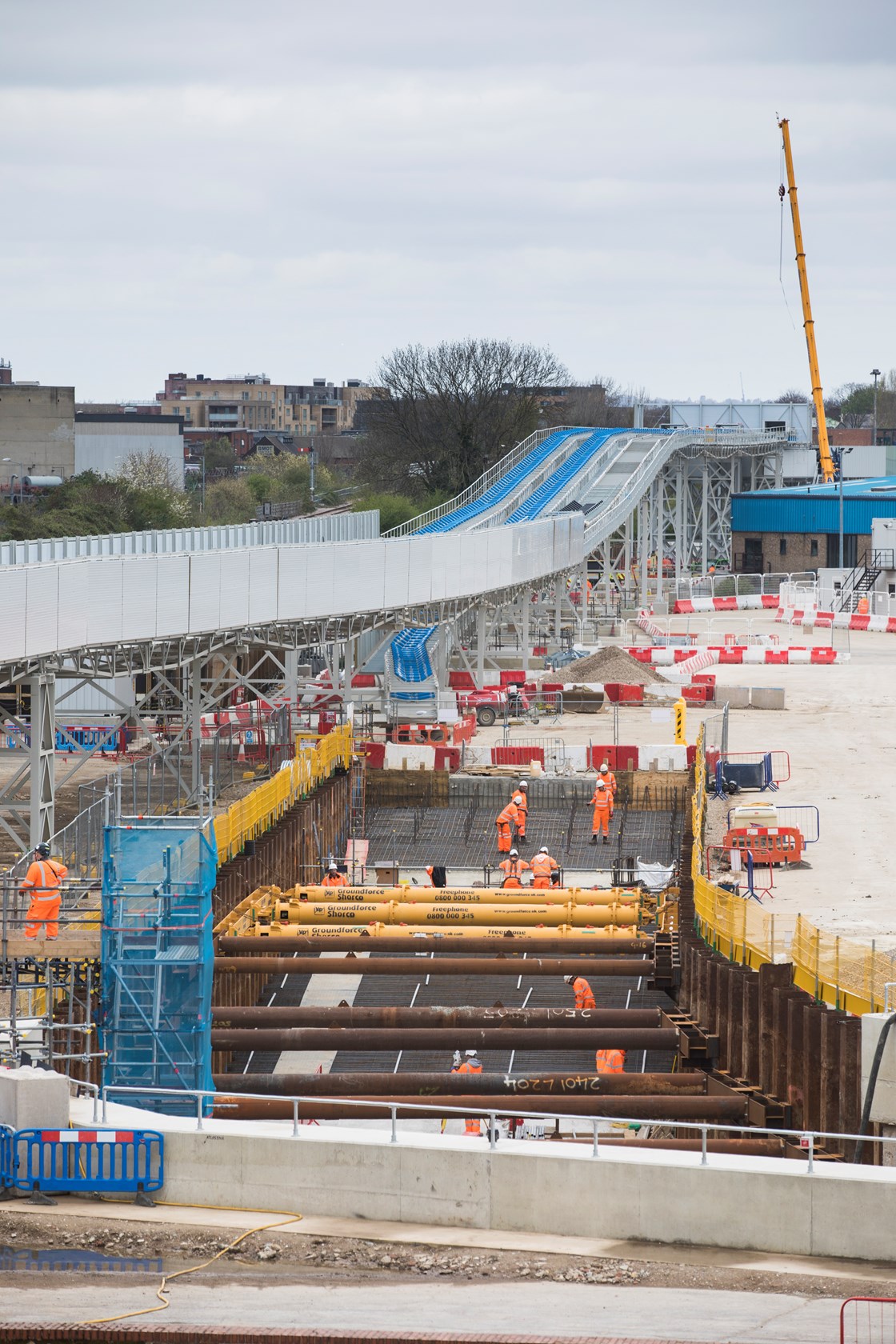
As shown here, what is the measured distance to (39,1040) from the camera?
61.7 ft

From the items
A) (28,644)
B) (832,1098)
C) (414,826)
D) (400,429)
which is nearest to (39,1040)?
(832,1098)

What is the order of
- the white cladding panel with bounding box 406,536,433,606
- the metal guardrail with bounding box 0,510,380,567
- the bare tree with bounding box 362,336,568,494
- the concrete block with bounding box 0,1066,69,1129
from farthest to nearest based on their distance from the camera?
the bare tree with bounding box 362,336,568,494 → the white cladding panel with bounding box 406,536,433,606 → the metal guardrail with bounding box 0,510,380,567 → the concrete block with bounding box 0,1066,69,1129

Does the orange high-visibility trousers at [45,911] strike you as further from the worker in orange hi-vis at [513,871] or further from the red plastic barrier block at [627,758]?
the red plastic barrier block at [627,758]

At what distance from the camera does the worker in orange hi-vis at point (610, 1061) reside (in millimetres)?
23188

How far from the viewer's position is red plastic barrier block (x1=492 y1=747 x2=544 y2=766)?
1799 inches

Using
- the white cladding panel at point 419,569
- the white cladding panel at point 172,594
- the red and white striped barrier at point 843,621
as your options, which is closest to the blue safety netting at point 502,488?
the red and white striped barrier at point 843,621

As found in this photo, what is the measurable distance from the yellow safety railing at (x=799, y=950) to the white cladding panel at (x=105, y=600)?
11.0 m

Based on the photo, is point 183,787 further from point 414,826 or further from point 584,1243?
point 584,1243

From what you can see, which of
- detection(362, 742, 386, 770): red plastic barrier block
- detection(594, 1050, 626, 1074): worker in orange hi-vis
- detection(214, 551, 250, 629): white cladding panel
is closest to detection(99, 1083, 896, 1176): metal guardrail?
detection(594, 1050, 626, 1074): worker in orange hi-vis

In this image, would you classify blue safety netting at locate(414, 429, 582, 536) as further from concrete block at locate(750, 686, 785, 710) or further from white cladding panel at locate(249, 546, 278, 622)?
white cladding panel at locate(249, 546, 278, 622)

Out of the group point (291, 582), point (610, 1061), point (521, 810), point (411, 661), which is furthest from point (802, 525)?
point (610, 1061)

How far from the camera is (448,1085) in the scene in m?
20.4

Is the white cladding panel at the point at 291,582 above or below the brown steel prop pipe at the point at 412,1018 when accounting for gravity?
above

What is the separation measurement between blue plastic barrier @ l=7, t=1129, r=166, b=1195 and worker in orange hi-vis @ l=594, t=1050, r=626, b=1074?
829cm
